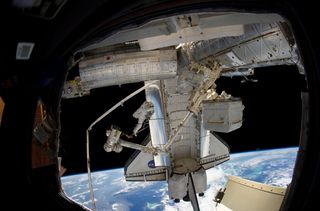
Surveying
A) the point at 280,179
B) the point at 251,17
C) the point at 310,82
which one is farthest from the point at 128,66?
the point at 280,179

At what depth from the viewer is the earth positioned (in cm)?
3154

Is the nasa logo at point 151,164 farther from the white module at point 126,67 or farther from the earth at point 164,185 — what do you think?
the earth at point 164,185

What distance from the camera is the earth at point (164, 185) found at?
31541 millimetres

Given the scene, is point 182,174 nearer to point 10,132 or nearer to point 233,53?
point 233,53

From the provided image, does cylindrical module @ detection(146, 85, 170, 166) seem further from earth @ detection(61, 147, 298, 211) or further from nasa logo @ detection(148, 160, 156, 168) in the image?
earth @ detection(61, 147, 298, 211)

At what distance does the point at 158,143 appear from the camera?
6969 millimetres

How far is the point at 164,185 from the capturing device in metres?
37.4

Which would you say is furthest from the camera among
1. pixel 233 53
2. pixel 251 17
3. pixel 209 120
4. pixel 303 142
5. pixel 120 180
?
pixel 120 180

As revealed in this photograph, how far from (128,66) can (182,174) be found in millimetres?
4360

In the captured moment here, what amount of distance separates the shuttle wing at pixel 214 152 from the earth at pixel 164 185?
68.7 feet

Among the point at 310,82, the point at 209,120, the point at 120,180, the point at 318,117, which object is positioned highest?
the point at 310,82

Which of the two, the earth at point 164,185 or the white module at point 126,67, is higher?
the white module at point 126,67

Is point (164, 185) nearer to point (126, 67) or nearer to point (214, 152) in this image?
point (214, 152)

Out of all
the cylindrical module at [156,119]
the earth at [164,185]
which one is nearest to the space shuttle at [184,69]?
the cylindrical module at [156,119]
